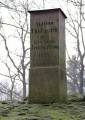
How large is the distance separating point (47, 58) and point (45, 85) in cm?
68

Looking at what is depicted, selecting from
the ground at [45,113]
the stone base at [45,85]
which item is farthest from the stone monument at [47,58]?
the ground at [45,113]

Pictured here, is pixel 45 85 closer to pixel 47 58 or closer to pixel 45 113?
pixel 47 58

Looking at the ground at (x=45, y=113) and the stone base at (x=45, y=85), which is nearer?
the ground at (x=45, y=113)

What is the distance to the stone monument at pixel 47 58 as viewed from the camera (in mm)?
7684

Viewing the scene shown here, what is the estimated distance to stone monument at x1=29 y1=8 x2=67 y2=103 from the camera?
7684mm

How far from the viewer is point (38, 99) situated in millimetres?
7723

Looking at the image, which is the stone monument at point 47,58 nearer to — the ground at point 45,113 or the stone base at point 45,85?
the stone base at point 45,85

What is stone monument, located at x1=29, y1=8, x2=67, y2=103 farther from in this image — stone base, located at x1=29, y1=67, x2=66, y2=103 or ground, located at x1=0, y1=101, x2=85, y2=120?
ground, located at x1=0, y1=101, x2=85, y2=120

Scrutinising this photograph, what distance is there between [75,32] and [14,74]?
17.5ft

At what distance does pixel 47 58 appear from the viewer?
784cm

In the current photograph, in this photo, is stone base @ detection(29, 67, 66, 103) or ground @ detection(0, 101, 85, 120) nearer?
ground @ detection(0, 101, 85, 120)

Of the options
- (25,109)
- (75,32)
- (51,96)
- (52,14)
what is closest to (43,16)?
(52,14)

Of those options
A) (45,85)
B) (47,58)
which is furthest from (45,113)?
(47,58)

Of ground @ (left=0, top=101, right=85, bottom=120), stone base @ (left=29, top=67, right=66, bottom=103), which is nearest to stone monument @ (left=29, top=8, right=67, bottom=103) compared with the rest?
stone base @ (left=29, top=67, right=66, bottom=103)
